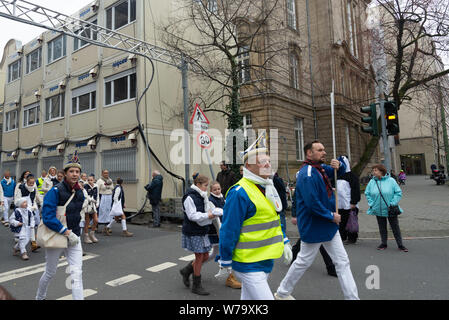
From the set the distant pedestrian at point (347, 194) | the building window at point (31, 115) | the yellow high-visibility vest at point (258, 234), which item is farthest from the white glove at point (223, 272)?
the building window at point (31, 115)

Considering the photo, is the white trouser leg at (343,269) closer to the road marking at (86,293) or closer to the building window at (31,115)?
the road marking at (86,293)

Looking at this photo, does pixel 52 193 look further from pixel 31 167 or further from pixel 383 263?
pixel 31 167

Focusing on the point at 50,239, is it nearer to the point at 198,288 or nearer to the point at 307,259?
the point at 198,288

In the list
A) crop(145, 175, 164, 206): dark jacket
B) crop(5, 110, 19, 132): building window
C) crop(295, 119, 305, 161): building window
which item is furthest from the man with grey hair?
crop(295, 119, 305, 161): building window

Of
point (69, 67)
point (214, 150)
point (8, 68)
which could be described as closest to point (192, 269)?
point (214, 150)

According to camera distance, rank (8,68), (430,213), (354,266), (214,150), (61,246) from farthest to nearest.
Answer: (8,68), (214,150), (430,213), (354,266), (61,246)

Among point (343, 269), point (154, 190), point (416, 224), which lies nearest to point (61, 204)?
point (343, 269)

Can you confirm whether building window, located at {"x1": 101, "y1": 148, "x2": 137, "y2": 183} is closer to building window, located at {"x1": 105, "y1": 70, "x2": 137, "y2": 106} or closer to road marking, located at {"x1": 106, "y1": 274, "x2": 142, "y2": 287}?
building window, located at {"x1": 105, "y1": 70, "x2": 137, "y2": 106}

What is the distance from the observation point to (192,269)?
15.3 feet

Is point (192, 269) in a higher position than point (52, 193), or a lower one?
lower

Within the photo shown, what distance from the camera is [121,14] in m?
14.8

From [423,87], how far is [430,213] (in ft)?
31.8

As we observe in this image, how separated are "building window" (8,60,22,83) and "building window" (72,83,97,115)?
29.0 feet

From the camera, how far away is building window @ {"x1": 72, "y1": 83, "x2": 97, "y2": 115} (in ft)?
52.0
